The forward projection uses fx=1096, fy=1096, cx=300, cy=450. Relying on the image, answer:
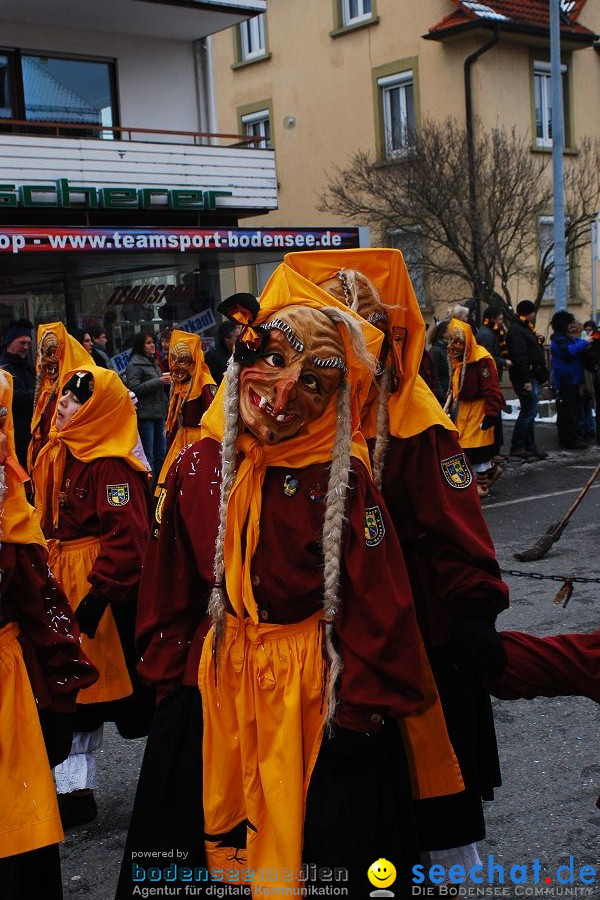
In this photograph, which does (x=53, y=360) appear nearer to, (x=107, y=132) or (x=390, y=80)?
(x=107, y=132)

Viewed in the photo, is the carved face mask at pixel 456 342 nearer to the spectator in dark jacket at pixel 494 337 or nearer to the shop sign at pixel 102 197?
the spectator in dark jacket at pixel 494 337

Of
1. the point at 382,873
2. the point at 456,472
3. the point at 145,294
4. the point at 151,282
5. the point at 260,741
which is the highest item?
the point at 151,282

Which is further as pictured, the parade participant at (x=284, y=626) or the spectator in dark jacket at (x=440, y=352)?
the spectator in dark jacket at (x=440, y=352)

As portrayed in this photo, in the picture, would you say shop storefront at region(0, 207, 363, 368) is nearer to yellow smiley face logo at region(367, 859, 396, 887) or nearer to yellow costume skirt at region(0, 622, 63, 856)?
yellow costume skirt at region(0, 622, 63, 856)

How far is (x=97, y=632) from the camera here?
4598 millimetres

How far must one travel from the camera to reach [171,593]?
3.13 meters

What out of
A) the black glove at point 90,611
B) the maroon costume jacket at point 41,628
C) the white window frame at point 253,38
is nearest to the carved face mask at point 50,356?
the black glove at point 90,611

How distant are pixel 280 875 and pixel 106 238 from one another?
11.5 metres

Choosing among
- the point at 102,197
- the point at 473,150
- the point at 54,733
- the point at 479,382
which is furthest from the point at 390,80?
the point at 54,733

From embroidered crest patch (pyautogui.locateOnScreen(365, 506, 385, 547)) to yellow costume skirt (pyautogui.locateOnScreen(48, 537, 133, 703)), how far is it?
193 cm

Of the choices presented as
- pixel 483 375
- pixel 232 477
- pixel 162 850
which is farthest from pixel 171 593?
pixel 483 375

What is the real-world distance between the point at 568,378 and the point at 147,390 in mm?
6410

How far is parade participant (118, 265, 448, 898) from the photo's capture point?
9.14ft

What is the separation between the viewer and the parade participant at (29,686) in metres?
3.02
